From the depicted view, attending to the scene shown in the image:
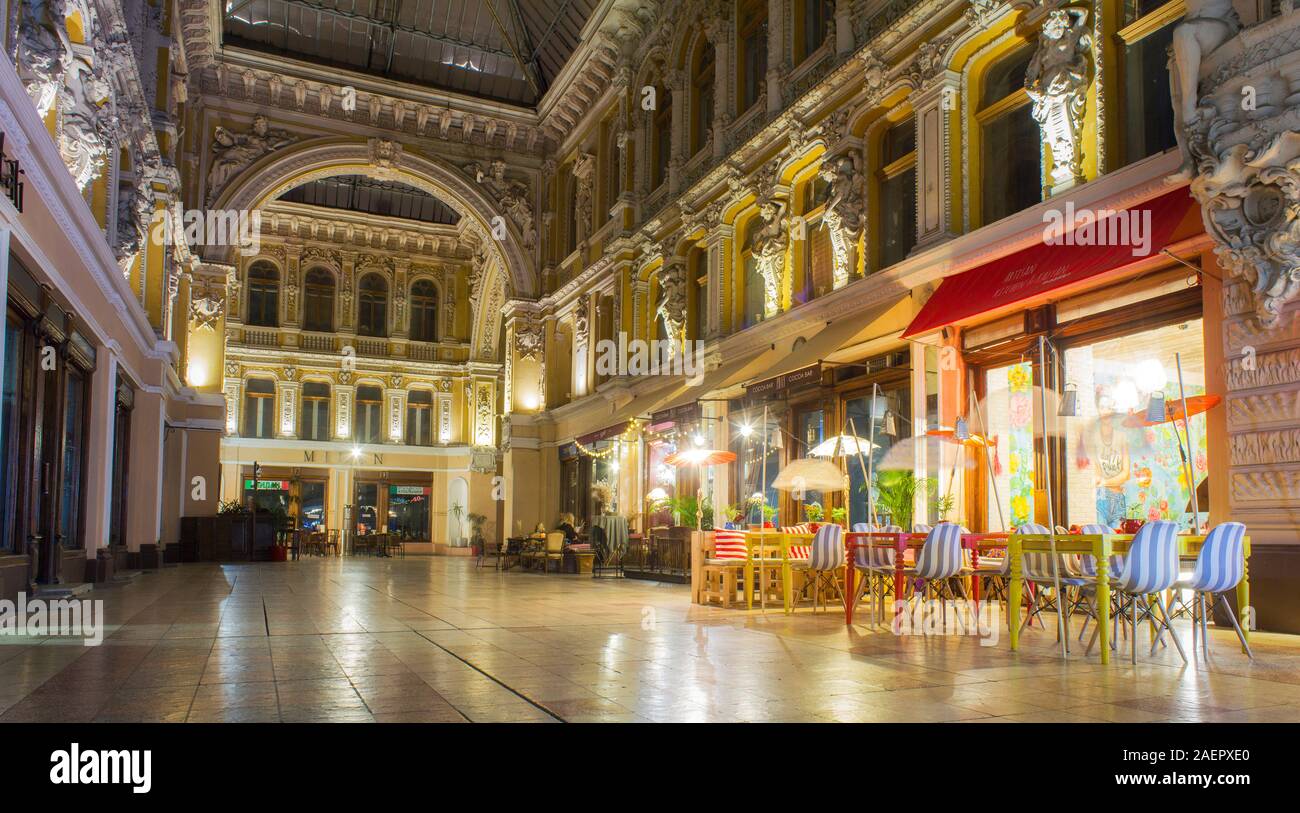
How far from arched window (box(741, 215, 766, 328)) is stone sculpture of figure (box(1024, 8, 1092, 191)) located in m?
7.15

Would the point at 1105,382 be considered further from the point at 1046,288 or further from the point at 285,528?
the point at 285,528

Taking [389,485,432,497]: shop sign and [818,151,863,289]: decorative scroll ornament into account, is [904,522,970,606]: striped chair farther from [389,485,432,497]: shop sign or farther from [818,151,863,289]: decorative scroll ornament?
[389,485,432,497]: shop sign

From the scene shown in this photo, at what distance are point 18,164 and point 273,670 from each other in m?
5.53

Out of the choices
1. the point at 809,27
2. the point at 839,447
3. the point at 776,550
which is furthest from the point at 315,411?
the point at 776,550

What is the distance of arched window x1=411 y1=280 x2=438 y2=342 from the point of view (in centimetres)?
3831

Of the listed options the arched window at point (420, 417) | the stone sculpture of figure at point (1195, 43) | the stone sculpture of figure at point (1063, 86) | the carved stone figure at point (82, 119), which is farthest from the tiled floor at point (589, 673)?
the arched window at point (420, 417)

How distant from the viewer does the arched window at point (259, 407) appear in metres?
35.5

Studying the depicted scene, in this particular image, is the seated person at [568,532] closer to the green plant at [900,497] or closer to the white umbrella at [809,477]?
the white umbrella at [809,477]

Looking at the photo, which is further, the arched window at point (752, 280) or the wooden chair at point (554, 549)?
the wooden chair at point (554, 549)

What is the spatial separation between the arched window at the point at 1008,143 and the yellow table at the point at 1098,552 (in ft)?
18.3

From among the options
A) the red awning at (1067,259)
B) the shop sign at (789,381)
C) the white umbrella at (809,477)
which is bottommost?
the white umbrella at (809,477)

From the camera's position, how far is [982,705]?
4.92 metres

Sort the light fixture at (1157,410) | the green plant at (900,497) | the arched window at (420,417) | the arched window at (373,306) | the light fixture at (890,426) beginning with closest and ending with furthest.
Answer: the light fixture at (1157,410) → the green plant at (900,497) → the light fixture at (890,426) → the arched window at (373,306) → the arched window at (420,417)

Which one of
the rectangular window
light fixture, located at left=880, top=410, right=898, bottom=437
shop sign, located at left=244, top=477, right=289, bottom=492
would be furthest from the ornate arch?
the rectangular window
